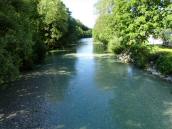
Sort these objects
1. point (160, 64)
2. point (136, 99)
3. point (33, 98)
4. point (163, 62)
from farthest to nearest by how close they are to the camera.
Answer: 1. point (160, 64)
2. point (163, 62)
3. point (33, 98)
4. point (136, 99)

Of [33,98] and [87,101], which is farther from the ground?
[33,98]

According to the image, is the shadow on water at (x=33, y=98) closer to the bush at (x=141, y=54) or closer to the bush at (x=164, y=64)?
the bush at (x=141, y=54)

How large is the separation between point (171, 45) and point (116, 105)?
30.3m

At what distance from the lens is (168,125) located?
17.9 m

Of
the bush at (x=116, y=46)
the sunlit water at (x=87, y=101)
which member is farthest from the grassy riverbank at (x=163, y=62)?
the bush at (x=116, y=46)

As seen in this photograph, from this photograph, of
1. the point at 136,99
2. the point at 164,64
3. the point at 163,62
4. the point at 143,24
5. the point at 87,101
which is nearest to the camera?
the point at 87,101

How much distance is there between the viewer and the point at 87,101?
2350cm

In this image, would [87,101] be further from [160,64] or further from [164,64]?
[160,64]

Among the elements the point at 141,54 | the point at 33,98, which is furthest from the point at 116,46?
the point at 33,98

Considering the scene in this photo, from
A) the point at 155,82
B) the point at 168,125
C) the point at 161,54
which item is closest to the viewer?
the point at 168,125

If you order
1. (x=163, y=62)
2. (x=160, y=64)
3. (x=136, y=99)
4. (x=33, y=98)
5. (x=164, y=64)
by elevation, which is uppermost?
(x=163, y=62)

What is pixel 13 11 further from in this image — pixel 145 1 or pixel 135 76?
pixel 145 1

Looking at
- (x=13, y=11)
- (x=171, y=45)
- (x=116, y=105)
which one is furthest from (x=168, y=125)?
(x=171, y=45)

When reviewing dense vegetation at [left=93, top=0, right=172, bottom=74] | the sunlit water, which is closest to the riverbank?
dense vegetation at [left=93, top=0, right=172, bottom=74]
